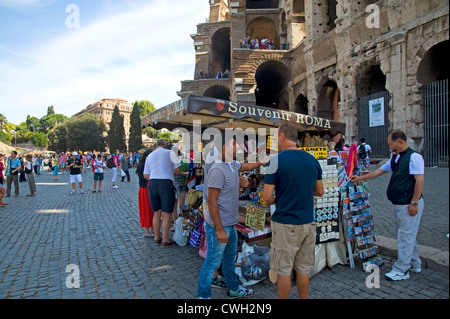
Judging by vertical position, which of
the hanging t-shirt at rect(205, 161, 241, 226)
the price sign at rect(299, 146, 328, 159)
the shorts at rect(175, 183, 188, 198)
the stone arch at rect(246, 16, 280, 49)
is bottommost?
the shorts at rect(175, 183, 188, 198)

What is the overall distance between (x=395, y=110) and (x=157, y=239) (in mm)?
11312

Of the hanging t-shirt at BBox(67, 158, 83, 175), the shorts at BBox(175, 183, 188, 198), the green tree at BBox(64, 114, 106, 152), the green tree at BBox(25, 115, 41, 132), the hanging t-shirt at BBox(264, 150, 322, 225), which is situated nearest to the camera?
the hanging t-shirt at BBox(264, 150, 322, 225)

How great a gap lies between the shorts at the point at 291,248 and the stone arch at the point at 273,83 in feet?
63.8

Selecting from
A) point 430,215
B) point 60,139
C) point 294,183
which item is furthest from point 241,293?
point 60,139

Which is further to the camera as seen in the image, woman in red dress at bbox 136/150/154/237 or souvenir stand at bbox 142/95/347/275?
woman in red dress at bbox 136/150/154/237

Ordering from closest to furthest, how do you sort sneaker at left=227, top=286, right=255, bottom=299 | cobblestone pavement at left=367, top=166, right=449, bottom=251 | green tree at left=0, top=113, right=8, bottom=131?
sneaker at left=227, top=286, right=255, bottom=299
cobblestone pavement at left=367, top=166, right=449, bottom=251
green tree at left=0, top=113, right=8, bottom=131

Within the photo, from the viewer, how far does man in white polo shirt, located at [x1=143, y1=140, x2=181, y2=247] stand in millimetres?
4625

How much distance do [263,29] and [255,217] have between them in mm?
26000

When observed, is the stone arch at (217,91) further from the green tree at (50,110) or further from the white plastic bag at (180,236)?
the green tree at (50,110)

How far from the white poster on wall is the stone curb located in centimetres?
994

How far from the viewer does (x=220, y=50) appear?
32.4 m

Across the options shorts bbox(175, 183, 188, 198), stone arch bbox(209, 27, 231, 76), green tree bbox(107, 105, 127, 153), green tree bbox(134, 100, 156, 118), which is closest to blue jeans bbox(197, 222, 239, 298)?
shorts bbox(175, 183, 188, 198)

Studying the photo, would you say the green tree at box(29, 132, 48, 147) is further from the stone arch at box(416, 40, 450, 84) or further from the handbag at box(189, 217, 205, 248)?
the stone arch at box(416, 40, 450, 84)

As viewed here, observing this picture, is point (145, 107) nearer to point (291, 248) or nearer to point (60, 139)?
point (60, 139)
